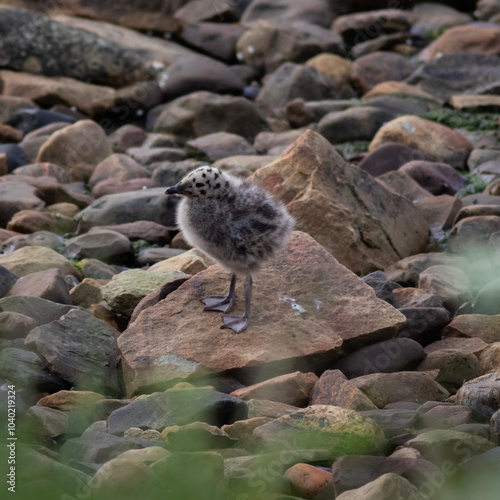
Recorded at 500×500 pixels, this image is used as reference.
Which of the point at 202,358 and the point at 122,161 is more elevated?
the point at 202,358

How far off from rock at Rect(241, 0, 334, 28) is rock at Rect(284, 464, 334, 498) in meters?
18.5

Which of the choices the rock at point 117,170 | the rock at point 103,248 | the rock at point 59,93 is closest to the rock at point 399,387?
the rock at point 103,248

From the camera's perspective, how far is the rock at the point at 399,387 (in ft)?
17.3

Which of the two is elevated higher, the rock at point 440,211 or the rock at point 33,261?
the rock at point 440,211

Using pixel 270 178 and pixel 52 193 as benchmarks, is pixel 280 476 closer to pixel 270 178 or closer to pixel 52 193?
pixel 270 178

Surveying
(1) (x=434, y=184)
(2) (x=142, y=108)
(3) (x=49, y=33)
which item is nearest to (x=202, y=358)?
(1) (x=434, y=184)

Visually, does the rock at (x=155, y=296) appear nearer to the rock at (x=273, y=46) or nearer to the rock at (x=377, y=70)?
the rock at (x=377, y=70)

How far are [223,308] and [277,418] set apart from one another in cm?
162

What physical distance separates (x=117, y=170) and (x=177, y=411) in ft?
23.3

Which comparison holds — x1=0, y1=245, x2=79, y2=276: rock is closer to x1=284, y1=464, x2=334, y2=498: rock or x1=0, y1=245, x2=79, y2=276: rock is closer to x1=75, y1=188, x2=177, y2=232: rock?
x1=75, y1=188, x2=177, y2=232: rock

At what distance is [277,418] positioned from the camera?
4.81 metres

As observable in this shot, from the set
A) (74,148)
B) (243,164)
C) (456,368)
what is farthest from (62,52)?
(456,368)

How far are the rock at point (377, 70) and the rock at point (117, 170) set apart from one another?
7197 millimetres

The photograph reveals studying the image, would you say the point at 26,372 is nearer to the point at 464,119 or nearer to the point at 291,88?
the point at 464,119
